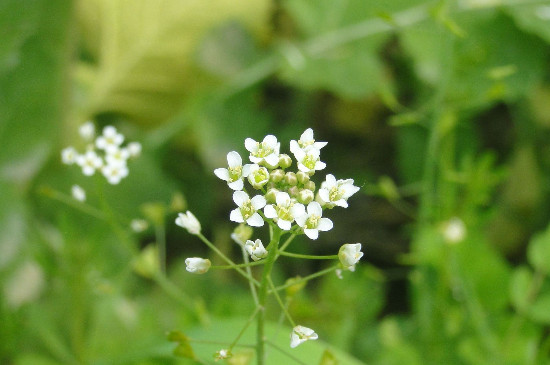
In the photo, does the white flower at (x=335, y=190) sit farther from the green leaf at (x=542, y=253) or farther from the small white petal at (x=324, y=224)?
the green leaf at (x=542, y=253)

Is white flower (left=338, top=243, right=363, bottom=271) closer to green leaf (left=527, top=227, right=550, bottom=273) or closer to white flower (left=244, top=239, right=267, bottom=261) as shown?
white flower (left=244, top=239, right=267, bottom=261)

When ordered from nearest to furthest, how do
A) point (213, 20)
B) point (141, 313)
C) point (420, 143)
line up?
point (141, 313) < point (420, 143) < point (213, 20)

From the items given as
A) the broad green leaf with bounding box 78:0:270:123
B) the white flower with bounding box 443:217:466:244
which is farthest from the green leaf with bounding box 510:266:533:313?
the broad green leaf with bounding box 78:0:270:123

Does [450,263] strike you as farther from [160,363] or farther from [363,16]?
[363,16]

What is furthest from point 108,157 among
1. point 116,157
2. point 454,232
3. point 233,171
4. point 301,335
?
point 454,232

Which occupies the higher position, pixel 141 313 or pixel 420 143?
pixel 420 143

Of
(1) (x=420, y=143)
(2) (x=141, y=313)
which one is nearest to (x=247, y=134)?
(1) (x=420, y=143)

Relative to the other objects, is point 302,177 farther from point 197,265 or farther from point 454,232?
point 454,232
